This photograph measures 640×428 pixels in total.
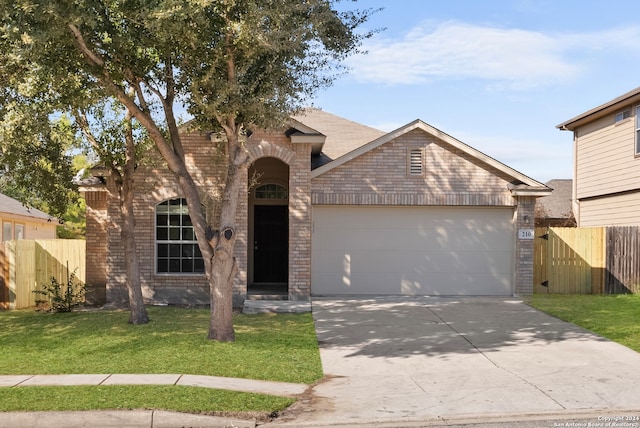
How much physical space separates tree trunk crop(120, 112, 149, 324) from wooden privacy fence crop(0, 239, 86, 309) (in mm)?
4328

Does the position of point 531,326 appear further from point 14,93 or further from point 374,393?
point 14,93

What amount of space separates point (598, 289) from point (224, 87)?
43.0 feet

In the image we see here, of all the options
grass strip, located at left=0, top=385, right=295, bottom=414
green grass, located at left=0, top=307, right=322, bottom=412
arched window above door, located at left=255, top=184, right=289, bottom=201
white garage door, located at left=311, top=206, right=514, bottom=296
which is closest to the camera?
grass strip, located at left=0, top=385, right=295, bottom=414

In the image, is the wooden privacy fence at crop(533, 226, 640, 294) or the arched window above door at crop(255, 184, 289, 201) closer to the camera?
the wooden privacy fence at crop(533, 226, 640, 294)

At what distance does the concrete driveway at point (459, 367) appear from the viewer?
25.5 feet

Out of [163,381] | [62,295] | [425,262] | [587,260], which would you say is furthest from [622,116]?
[163,381]

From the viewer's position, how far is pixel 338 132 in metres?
23.3

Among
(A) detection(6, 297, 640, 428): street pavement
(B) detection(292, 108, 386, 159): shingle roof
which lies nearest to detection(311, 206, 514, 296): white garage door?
(B) detection(292, 108, 386, 159): shingle roof

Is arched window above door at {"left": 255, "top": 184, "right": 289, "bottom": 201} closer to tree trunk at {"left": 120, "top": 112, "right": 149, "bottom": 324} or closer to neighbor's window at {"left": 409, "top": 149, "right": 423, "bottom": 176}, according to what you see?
neighbor's window at {"left": 409, "top": 149, "right": 423, "bottom": 176}

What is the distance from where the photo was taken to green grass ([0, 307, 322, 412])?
7.90 meters

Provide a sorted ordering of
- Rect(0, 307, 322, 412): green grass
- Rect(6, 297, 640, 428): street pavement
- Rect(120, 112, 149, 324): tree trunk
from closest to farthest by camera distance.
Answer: Rect(6, 297, 640, 428): street pavement, Rect(0, 307, 322, 412): green grass, Rect(120, 112, 149, 324): tree trunk

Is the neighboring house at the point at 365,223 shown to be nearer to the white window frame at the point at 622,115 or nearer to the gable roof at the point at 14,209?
the white window frame at the point at 622,115

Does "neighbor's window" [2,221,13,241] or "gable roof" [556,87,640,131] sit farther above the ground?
"gable roof" [556,87,640,131]

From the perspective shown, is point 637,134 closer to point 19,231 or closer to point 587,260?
point 587,260
